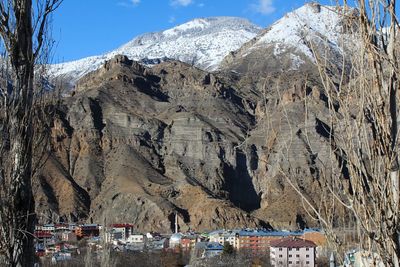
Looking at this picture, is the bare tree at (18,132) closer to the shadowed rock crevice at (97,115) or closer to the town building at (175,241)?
the town building at (175,241)

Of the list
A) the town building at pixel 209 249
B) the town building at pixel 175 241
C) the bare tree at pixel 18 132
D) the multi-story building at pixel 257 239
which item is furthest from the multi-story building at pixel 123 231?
the bare tree at pixel 18 132

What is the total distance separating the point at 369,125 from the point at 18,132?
3.81m

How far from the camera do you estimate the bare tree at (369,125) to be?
322 centimetres

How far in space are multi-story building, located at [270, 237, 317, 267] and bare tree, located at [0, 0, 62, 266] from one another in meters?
52.4

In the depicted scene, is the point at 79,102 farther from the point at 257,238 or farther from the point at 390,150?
the point at 390,150

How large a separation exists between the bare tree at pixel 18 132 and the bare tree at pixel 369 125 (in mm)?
3518

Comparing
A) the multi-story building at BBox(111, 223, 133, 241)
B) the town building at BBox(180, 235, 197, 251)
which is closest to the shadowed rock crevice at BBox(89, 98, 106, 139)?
the multi-story building at BBox(111, 223, 133, 241)

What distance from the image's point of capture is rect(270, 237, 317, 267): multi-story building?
5867 centimetres

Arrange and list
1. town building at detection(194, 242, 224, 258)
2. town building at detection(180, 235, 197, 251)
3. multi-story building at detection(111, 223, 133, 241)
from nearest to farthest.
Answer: town building at detection(194, 242, 224, 258)
town building at detection(180, 235, 197, 251)
multi-story building at detection(111, 223, 133, 241)

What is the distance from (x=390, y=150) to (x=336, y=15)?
0.79m

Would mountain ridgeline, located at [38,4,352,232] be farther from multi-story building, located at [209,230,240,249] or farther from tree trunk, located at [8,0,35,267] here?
tree trunk, located at [8,0,35,267]

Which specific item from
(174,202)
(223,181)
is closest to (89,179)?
(174,202)

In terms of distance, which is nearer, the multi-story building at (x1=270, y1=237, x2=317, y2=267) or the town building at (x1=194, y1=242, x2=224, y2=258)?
the multi-story building at (x1=270, y1=237, x2=317, y2=267)

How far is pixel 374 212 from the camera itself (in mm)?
3246
